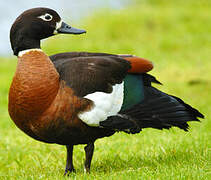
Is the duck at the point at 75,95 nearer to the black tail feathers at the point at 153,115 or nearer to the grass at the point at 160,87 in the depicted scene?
the black tail feathers at the point at 153,115

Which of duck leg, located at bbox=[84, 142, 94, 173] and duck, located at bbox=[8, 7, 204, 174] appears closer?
duck, located at bbox=[8, 7, 204, 174]

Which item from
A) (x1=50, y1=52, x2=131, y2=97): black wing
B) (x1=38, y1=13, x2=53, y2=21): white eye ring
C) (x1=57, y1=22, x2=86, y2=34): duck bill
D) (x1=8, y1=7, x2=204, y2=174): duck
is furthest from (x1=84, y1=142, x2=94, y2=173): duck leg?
(x1=38, y1=13, x2=53, y2=21): white eye ring

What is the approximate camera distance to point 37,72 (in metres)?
3.97

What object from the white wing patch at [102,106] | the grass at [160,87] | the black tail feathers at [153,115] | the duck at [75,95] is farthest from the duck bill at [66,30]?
the grass at [160,87]

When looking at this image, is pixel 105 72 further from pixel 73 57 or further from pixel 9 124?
pixel 9 124

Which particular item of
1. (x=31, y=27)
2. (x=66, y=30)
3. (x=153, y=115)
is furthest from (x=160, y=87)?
(x=31, y=27)

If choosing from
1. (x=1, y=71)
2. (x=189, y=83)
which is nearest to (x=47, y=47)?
(x=1, y=71)

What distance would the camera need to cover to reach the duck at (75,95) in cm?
388

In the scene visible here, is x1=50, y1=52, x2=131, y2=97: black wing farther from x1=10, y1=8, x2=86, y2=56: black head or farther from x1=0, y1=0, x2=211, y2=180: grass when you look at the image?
x1=0, y1=0, x2=211, y2=180: grass

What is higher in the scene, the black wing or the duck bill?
the duck bill

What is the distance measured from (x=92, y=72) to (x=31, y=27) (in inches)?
26.1

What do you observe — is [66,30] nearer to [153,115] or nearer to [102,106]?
[102,106]

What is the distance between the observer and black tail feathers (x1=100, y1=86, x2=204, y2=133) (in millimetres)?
4082

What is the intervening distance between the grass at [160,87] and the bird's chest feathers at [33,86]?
65 cm
